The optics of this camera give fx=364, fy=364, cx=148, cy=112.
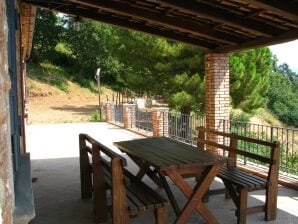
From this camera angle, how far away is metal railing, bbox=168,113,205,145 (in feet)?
30.6

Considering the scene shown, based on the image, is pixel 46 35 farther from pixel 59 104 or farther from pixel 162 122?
pixel 162 122

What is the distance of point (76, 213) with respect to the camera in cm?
484

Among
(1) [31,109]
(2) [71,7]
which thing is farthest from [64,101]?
(2) [71,7]

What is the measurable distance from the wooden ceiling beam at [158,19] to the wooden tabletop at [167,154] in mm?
2082

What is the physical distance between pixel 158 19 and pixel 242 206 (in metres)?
3.51

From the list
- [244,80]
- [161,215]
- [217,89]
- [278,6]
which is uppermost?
[278,6]

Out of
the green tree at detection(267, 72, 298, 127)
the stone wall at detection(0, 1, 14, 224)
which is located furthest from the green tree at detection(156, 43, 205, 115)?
the green tree at detection(267, 72, 298, 127)

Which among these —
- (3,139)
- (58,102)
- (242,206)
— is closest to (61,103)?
(58,102)

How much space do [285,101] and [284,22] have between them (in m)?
32.4

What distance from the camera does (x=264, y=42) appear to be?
6246mm

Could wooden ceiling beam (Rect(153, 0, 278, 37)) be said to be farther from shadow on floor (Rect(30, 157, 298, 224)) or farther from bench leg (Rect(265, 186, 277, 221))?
bench leg (Rect(265, 186, 277, 221))

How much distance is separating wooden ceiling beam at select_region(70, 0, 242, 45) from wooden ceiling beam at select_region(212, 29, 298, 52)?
185 millimetres

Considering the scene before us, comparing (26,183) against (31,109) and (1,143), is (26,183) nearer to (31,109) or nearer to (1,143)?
(1,143)

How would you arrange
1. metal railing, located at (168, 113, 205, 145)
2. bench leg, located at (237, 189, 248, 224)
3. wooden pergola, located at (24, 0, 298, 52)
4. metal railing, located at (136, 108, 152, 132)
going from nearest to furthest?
bench leg, located at (237, 189, 248, 224) → wooden pergola, located at (24, 0, 298, 52) → metal railing, located at (168, 113, 205, 145) → metal railing, located at (136, 108, 152, 132)
